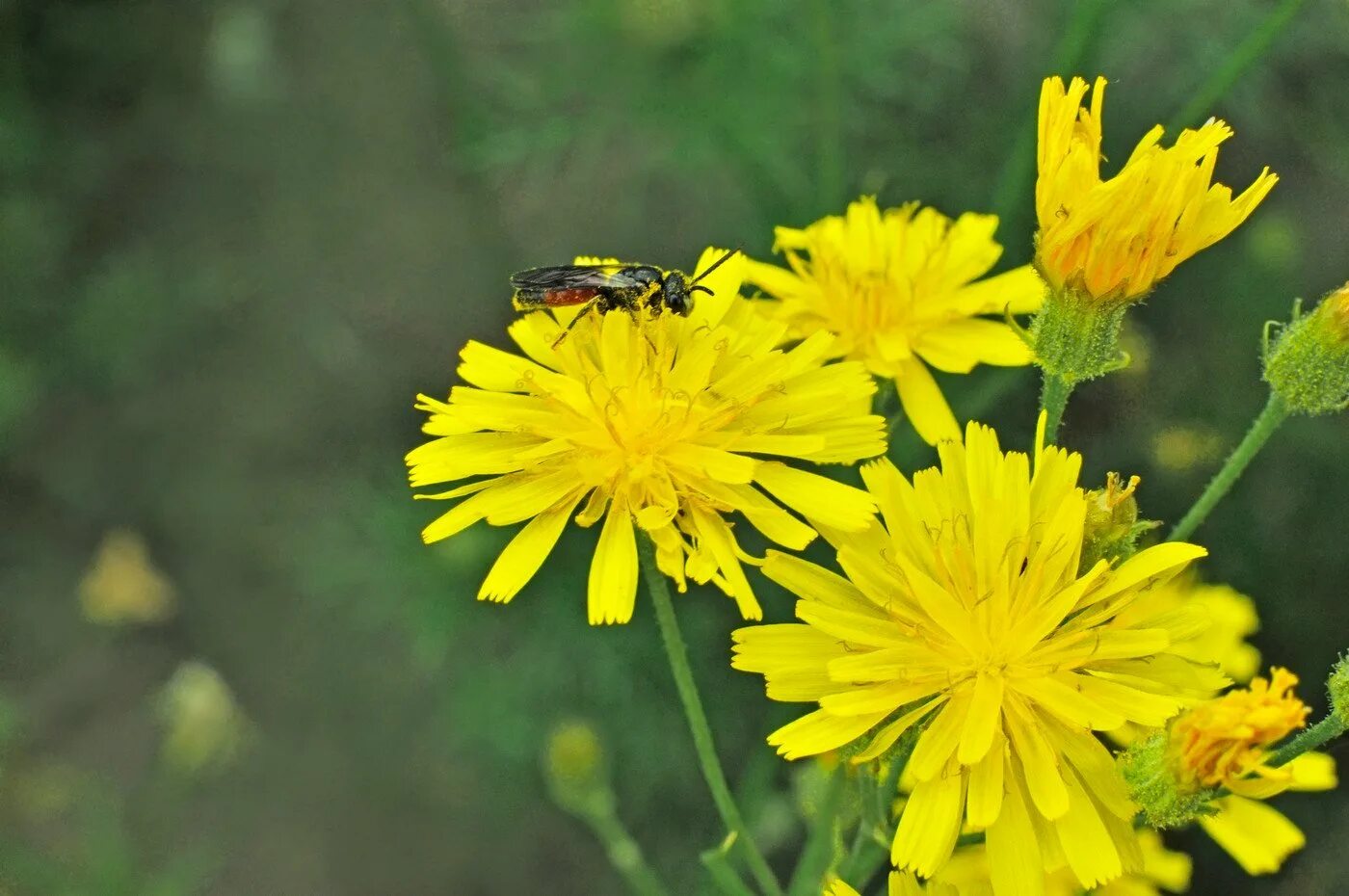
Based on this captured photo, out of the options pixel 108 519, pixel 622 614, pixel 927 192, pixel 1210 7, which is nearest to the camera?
pixel 622 614

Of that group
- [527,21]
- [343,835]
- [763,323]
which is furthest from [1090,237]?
[343,835]

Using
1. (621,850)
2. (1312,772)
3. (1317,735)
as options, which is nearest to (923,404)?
(1317,735)

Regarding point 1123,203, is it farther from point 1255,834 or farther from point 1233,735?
point 1255,834

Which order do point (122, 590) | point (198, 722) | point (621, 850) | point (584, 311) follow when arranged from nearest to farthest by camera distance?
point (584, 311) → point (621, 850) → point (198, 722) → point (122, 590)

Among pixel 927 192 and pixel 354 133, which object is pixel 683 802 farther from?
pixel 354 133

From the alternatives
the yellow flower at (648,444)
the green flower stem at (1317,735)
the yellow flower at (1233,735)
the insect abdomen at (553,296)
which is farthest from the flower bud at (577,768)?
the green flower stem at (1317,735)
